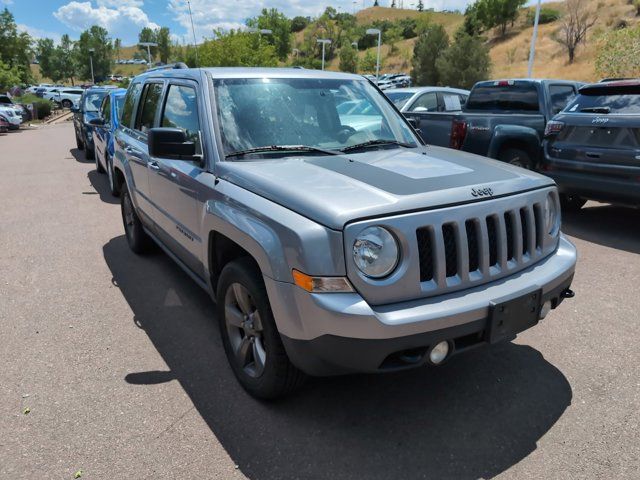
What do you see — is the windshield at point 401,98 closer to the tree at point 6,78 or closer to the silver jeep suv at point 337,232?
the silver jeep suv at point 337,232

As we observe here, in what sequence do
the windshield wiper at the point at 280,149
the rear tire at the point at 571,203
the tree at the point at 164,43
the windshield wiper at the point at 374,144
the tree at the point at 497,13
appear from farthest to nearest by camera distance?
the tree at the point at 164,43
the tree at the point at 497,13
the rear tire at the point at 571,203
the windshield wiper at the point at 374,144
the windshield wiper at the point at 280,149

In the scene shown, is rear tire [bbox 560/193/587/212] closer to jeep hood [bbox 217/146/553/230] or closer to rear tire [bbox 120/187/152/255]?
jeep hood [bbox 217/146/553/230]

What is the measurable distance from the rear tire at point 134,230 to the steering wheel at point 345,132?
2.74m

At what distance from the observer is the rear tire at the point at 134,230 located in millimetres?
5594

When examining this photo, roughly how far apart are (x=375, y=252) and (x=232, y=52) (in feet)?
136

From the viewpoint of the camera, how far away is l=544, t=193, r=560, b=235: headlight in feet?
10.2

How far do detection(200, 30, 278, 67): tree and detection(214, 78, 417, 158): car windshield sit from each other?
38440mm

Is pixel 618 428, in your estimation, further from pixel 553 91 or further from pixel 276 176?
pixel 553 91

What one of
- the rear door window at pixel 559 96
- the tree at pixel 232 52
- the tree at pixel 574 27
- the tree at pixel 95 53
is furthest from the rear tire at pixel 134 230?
the tree at pixel 95 53

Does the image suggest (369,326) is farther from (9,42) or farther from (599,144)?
(9,42)

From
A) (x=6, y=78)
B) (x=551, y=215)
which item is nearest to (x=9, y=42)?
(x=6, y=78)

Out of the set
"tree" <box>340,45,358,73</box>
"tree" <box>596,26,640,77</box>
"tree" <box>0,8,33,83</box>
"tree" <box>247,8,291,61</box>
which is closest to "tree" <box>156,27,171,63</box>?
"tree" <box>247,8,291,61</box>

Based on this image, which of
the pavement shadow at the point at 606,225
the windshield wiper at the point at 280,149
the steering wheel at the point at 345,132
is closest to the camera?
the windshield wiper at the point at 280,149

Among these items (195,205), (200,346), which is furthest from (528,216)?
(200,346)
